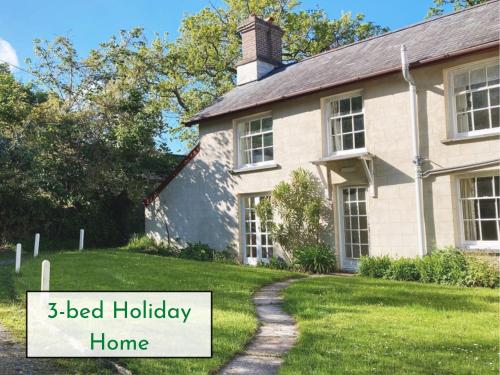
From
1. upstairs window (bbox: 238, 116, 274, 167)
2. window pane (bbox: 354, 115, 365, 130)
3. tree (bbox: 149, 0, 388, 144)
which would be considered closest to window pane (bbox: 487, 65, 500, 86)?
window pane (bbox: 354, 115, 365, 130)

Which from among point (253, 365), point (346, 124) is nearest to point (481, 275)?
point (346, 124)

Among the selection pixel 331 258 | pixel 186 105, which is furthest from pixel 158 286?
pixel 186 105

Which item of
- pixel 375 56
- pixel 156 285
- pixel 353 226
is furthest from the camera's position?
pixel 375 56

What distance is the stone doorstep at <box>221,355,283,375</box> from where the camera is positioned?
4941 mm

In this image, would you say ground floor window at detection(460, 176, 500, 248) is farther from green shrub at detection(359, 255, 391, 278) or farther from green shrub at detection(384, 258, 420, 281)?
green shrub at detection(359, 255, 391, 278)

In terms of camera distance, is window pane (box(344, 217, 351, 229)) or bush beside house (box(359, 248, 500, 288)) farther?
window pane (box(344, 217, 351, 229))

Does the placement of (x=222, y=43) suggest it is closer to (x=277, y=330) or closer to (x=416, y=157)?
(x=416, y=157)

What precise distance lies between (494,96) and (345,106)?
3906mm

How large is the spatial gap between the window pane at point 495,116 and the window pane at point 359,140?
3.26m

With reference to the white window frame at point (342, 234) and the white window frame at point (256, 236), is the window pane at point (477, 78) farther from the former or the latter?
the white window frame at point (256, 236)

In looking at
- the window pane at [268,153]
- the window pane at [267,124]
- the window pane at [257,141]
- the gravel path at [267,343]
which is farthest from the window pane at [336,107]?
the gravel path at [267,343]

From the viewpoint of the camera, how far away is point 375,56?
14.1 meters

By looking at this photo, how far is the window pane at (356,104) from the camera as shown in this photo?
13289 millimetres

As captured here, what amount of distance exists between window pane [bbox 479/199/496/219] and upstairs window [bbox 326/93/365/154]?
3414mm
